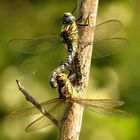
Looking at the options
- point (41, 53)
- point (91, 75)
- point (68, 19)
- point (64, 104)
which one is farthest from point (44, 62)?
point (91, 75)

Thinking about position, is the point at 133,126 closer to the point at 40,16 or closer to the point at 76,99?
the point at 40,16

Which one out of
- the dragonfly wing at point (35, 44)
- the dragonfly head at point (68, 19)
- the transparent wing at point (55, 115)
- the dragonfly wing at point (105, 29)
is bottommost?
the transparent wing at point (55, 115)

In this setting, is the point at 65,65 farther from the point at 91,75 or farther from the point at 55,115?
the point at 91,75

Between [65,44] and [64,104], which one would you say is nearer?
[64,104]

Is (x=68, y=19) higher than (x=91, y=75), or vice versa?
(x=68, y=19)

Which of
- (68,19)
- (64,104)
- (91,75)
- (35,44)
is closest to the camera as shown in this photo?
(64,104)

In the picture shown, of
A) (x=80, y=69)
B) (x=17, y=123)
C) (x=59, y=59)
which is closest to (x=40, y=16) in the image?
(x=17, y=123)

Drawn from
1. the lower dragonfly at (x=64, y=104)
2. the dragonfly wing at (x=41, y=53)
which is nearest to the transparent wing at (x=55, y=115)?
the lower dragonfly at (x=64, y=104)

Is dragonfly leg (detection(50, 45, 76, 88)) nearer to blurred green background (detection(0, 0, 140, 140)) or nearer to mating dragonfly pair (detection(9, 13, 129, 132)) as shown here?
mating dragonfly pair (detection(9, 13, 129, 132))

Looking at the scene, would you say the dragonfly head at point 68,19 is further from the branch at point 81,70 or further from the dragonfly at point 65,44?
the branch at point 81,70
